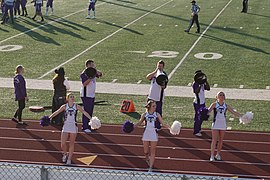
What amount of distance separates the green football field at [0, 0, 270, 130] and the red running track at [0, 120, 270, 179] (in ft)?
4.14

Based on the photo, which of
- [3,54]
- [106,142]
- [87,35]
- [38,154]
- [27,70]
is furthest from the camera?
[87,35]

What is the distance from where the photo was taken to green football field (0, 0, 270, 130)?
21.0 meters

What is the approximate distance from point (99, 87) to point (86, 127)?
463cm

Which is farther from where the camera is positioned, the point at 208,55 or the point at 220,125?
the point at 208,55

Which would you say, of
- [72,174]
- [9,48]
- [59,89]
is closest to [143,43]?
[9,48]

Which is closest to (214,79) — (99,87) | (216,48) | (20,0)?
(99,87)

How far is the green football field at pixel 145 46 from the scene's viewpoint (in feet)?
68.7

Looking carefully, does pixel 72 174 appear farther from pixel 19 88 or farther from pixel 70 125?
pixel 19 88

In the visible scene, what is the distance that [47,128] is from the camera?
15383mm

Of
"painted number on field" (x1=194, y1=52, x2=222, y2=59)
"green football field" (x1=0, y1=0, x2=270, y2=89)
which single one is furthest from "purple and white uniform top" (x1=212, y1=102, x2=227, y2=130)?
"painted number on field" (x1=194, y1=52, x2=222, y2=59)

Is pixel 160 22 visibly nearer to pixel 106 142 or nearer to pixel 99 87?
pixel 99 87

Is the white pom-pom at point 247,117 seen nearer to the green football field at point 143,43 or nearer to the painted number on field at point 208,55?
the green football field at point 143,43

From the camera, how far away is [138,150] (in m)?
13.7

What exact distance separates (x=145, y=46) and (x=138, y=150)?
13.1m
